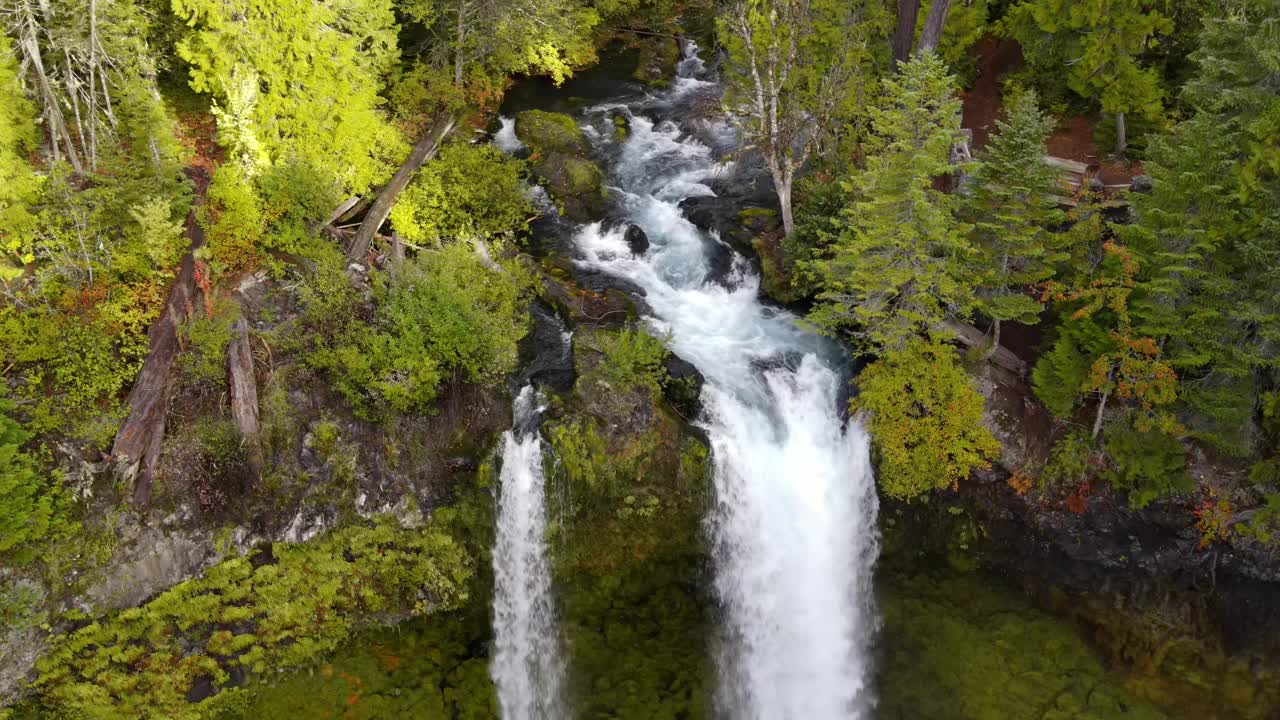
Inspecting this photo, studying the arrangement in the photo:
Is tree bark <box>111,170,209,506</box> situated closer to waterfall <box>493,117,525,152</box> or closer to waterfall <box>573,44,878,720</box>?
waterfall <box>573,44,878,720</box>

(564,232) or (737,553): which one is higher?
(564,232)

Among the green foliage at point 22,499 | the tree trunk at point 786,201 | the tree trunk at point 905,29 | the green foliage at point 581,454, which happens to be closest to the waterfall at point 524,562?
the green foliage at point 581,454

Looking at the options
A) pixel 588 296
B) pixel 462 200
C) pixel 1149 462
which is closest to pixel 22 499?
pixel 462 200

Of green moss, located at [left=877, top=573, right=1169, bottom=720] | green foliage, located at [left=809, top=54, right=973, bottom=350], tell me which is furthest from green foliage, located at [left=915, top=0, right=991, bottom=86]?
green moss, located at [left=877, top=573, right=1169, bottom=720]

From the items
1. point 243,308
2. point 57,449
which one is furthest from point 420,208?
point 57,449

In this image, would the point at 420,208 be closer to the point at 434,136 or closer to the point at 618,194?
the point at 434,136

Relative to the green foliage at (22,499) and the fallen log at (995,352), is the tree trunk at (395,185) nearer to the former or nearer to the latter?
the green foliage at (22,499)
